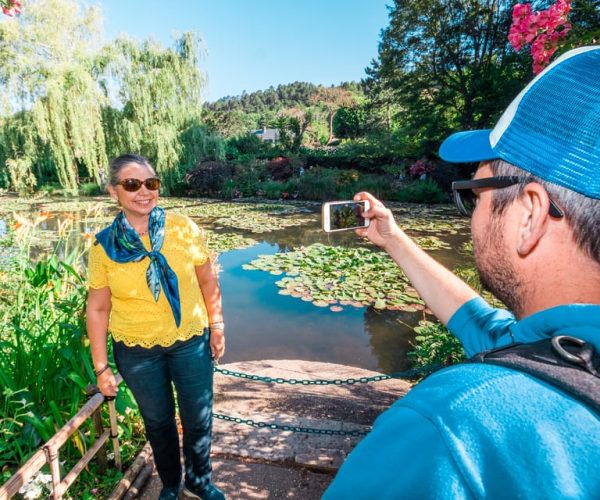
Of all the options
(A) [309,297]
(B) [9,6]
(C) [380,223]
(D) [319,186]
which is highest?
(B) [9,6]

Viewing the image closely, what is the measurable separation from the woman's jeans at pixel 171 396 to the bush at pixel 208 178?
17.7m

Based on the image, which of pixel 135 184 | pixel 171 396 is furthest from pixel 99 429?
pixel 135 184

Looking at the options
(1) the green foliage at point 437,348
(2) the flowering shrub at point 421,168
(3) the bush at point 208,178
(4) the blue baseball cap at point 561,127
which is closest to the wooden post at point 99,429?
(4) the blue baseball cap at point 561,127

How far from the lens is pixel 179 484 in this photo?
6.01ft

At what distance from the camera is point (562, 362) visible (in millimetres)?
385

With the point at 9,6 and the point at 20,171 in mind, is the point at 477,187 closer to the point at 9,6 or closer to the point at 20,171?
the point at 9,6

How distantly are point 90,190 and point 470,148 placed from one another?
70.7ft

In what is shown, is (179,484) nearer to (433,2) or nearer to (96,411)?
(96,411)

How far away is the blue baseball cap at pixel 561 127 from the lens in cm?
50

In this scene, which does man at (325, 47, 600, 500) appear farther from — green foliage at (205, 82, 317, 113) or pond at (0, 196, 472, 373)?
green foliage at (205, 82, 317, 113)

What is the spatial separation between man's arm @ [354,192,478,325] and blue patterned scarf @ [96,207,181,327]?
0.93 metres

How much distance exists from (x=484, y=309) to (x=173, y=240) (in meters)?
1.35

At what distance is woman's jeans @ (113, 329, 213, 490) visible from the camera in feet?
5.29

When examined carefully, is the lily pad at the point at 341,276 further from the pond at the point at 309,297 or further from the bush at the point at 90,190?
the bush at the point at 90,190
